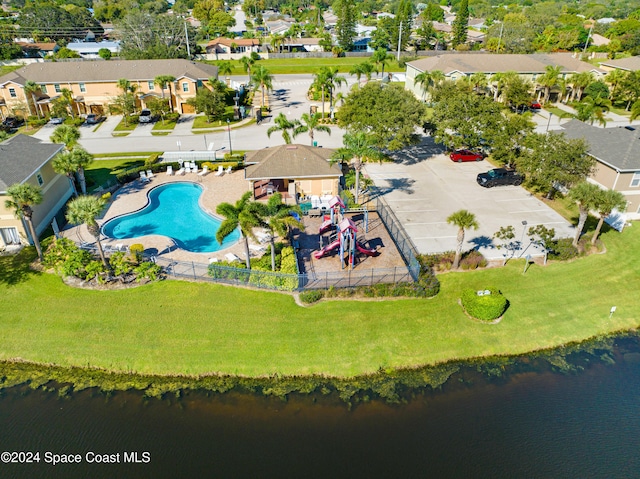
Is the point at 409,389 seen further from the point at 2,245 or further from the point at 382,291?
the point at 2,245

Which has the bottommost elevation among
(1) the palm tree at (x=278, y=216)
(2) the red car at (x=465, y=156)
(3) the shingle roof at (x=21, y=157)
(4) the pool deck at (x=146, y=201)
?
(4) the pool deck at (x=146, y=201)

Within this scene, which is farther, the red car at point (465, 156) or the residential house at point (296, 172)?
the red car at point (465, 156)

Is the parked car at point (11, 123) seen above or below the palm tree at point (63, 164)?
below

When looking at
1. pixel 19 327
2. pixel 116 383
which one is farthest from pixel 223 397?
pixel 19 327

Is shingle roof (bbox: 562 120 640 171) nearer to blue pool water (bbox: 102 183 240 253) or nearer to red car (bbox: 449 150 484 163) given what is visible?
red car (bbox: 449 150 484 163)

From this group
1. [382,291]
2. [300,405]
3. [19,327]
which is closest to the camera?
[300,405]

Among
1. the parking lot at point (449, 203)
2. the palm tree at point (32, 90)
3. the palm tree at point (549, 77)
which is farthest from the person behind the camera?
the palm tree at point (549, 77)

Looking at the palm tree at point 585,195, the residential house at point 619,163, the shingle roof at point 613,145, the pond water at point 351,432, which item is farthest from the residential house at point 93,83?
the palm tree at point 585,195

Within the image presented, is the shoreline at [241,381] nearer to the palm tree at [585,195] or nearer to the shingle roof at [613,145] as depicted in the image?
the palm tree at [585,195]
